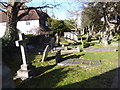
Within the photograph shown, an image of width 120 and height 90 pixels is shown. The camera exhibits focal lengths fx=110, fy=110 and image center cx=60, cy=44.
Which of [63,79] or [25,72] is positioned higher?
[25,72]

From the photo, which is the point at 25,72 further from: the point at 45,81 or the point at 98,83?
the point at 98,83

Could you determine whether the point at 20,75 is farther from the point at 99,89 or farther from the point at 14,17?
the point at 14,17

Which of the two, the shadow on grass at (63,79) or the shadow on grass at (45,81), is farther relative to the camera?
the shadow on grass at (45,81)

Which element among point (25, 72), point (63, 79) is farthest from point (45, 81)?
point (25, 72)

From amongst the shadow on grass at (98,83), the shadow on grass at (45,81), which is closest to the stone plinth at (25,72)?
the shadow on grass at (45,81)

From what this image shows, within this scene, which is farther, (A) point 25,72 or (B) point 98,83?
(A) point 25,72

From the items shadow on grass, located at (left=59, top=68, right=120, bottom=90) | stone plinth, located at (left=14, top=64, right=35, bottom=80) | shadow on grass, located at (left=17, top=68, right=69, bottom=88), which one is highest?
stone plinth, located at (left=14, top=64, right=35, bottom=80)

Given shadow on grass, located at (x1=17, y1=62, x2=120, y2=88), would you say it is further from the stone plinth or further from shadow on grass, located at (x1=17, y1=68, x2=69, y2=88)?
the stone plinth

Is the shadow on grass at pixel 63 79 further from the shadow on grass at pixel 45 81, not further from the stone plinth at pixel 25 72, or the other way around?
the stone plinth at pixel 25 72

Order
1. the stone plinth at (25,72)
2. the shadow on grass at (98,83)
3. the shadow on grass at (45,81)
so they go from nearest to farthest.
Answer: the shadow on grass at (98,83) < the shadow on grass at (45,81) < the stone plinth at (25,72)

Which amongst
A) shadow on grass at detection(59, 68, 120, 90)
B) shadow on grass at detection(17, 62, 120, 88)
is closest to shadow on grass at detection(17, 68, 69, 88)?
shadow on grass at detection(17, 62, 120, 88)

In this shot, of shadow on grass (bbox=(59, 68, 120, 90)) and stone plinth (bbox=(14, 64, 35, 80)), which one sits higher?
stone plinth (bbox=(14, 64, 35, 80))

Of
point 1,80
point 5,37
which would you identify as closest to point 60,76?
point 1,80

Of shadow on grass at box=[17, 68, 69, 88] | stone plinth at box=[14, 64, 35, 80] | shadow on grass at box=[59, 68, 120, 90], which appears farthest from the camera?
stone plinth at box=[14, 64, 35, 80]
